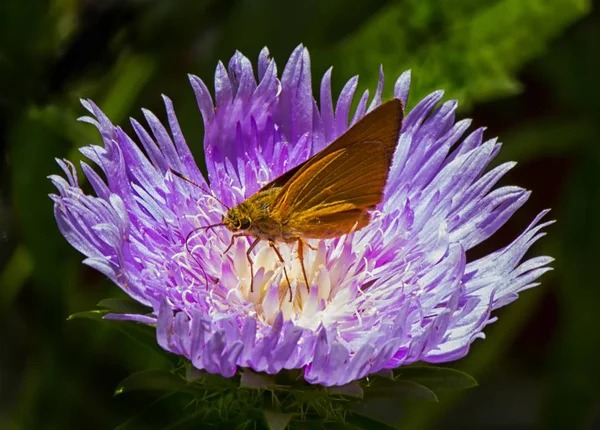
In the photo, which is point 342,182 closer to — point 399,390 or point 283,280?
point 283,280

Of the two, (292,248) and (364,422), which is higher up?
(292,248)

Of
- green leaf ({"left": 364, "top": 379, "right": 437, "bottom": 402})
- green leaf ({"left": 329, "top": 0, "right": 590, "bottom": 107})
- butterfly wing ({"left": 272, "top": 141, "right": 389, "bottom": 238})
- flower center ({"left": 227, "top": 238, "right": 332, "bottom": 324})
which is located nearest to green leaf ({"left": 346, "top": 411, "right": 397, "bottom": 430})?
green leaf ({"left": 364, "top": 379, "right": 437, "bottom": 402})

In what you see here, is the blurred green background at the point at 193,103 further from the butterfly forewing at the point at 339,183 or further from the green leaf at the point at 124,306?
the butterfly forewing at the point at 339,183

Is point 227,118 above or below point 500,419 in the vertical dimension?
above

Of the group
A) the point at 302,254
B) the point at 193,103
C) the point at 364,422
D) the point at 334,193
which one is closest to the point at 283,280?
the point at 302,254
